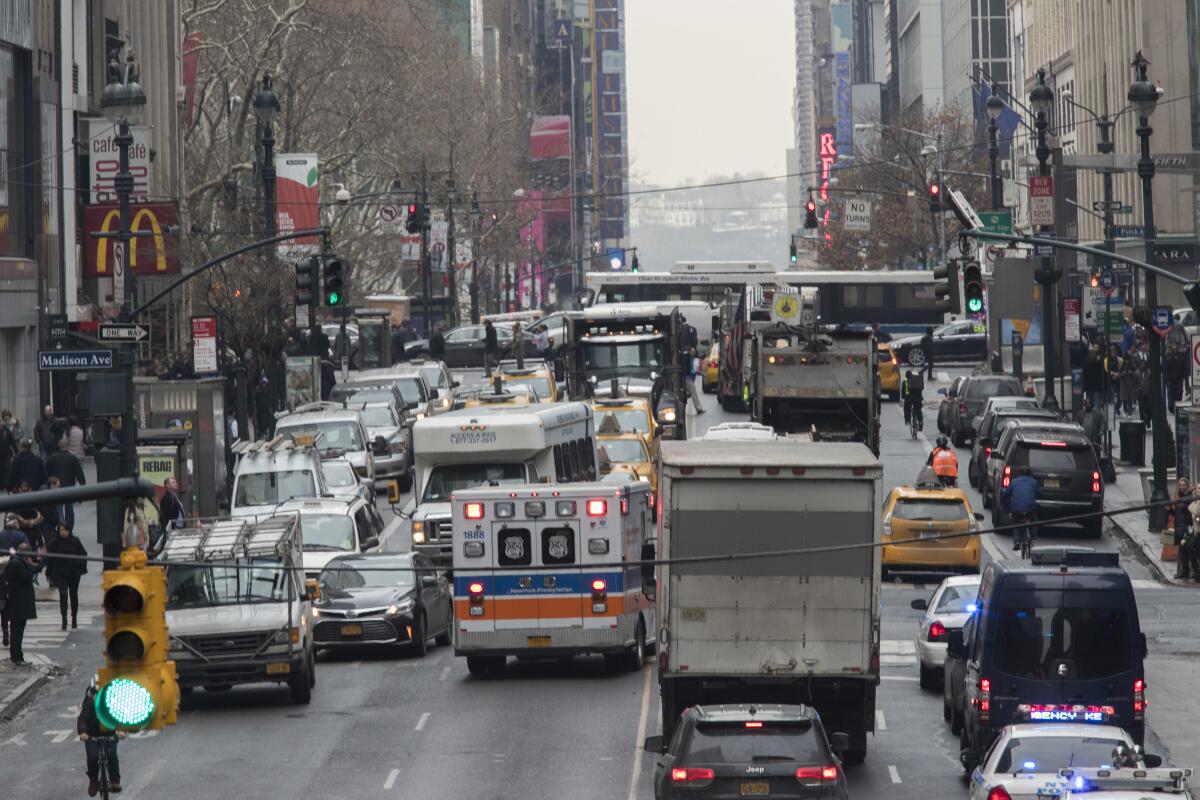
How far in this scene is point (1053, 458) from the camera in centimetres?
4125

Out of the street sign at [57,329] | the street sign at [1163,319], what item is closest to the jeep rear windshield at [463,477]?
the street sign at [1163,319]

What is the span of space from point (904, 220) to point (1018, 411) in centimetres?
6644

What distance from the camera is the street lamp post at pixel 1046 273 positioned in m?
48.2

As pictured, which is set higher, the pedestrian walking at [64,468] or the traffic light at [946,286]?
the traffic light at [946,286]

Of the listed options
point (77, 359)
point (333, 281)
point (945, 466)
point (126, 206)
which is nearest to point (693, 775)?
point (77, 359)

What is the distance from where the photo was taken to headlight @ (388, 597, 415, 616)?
30.5 meters

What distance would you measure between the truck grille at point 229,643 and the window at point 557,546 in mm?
3495

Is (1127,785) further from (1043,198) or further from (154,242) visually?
(1043,198)

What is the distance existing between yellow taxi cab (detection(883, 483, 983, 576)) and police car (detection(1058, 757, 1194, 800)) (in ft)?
65.1

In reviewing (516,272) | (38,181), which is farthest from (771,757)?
(516,272)

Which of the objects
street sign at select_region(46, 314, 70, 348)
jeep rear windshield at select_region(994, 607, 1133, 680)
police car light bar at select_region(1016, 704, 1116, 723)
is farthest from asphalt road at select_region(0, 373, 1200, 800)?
street sign at select_region(46, 314, 70, 348)

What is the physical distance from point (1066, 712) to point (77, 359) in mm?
18468

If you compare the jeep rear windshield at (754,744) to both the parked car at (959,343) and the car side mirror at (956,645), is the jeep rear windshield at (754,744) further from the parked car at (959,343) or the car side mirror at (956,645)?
the parked car at (959,343)

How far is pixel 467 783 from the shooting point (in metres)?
22.6
